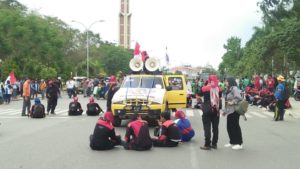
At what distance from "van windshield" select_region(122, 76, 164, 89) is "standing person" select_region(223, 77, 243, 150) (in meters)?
5.92

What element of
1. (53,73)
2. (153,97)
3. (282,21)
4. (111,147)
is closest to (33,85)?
(53,73)

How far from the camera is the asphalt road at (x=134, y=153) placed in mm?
9700

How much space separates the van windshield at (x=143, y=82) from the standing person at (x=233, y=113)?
19.4 feet

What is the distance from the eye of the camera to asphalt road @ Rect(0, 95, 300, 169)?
31.8 feet

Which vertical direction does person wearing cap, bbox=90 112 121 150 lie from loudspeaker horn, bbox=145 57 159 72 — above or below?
below

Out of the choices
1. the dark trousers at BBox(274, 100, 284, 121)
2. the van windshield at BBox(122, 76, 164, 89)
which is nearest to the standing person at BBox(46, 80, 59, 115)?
the van windshield at BBox(122, 76, 164, 89)

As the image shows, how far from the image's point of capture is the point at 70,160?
1015 centimetres

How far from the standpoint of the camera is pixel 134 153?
11.1 metres

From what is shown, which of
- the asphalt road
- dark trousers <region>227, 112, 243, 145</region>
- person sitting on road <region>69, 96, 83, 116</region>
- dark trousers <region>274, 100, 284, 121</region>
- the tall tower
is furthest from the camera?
the tall tower

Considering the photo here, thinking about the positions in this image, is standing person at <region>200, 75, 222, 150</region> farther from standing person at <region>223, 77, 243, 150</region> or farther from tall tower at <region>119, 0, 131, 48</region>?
tall tower at <region>119, 0, 131, 48</region>

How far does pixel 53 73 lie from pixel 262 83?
28.8m

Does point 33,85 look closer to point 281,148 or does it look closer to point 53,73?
point 53,73

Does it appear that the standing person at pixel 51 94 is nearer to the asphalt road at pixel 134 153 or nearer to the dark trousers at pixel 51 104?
the dark trousers at pixel 51 104

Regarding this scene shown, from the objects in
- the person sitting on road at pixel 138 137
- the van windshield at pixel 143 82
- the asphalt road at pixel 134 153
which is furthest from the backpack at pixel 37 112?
the person sitting on road at pixel 138 137
